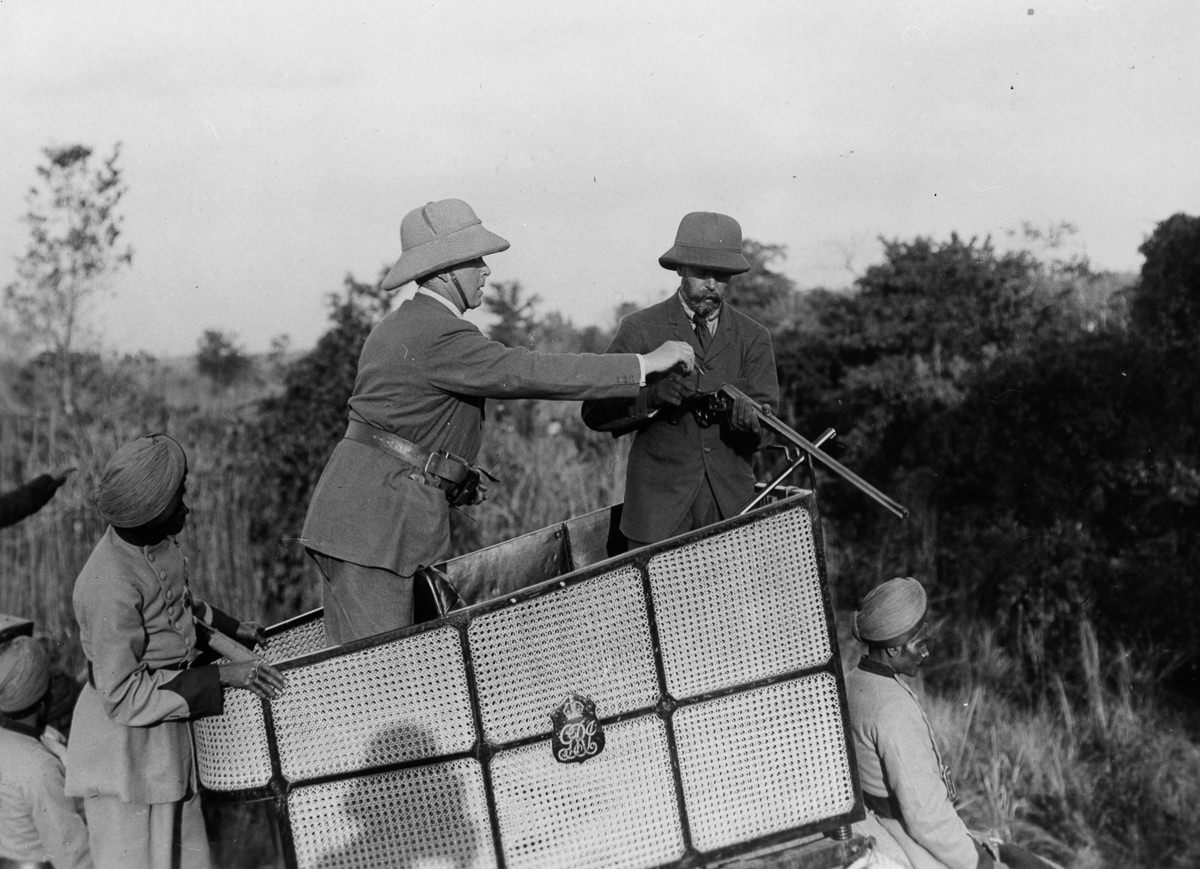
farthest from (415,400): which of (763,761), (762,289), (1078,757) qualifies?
(762,289)

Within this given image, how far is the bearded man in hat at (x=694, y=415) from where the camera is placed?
4.55 meters

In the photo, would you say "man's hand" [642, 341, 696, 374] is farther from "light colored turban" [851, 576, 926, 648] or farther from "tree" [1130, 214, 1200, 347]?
"tree" [1130, 214, 1200, 347]

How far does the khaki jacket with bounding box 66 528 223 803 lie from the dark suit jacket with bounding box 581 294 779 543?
1672mm

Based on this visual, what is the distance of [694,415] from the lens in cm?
466

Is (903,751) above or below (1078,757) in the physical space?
above

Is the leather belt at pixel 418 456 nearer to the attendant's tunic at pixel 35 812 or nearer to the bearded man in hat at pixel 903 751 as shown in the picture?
the bearded man in hat at pixel 903 751

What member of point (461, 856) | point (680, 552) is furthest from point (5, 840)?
point (680, 552)

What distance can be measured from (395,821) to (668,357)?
166 centimetres

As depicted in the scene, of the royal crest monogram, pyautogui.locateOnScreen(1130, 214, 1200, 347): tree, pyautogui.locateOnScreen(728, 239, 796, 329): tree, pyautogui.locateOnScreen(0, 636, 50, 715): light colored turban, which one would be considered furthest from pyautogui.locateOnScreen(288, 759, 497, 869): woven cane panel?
pyautogui.locateOnScreen(728, 239, 796, 329): tree

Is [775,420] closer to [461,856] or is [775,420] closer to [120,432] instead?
[461,856]

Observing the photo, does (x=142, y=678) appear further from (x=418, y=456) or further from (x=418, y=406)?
(x=418, y=406)

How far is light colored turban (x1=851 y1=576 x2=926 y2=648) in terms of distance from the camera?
3.89 metres

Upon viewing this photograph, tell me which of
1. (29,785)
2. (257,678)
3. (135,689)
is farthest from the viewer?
(29,785)

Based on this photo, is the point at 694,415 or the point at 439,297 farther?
the point at 694,415
